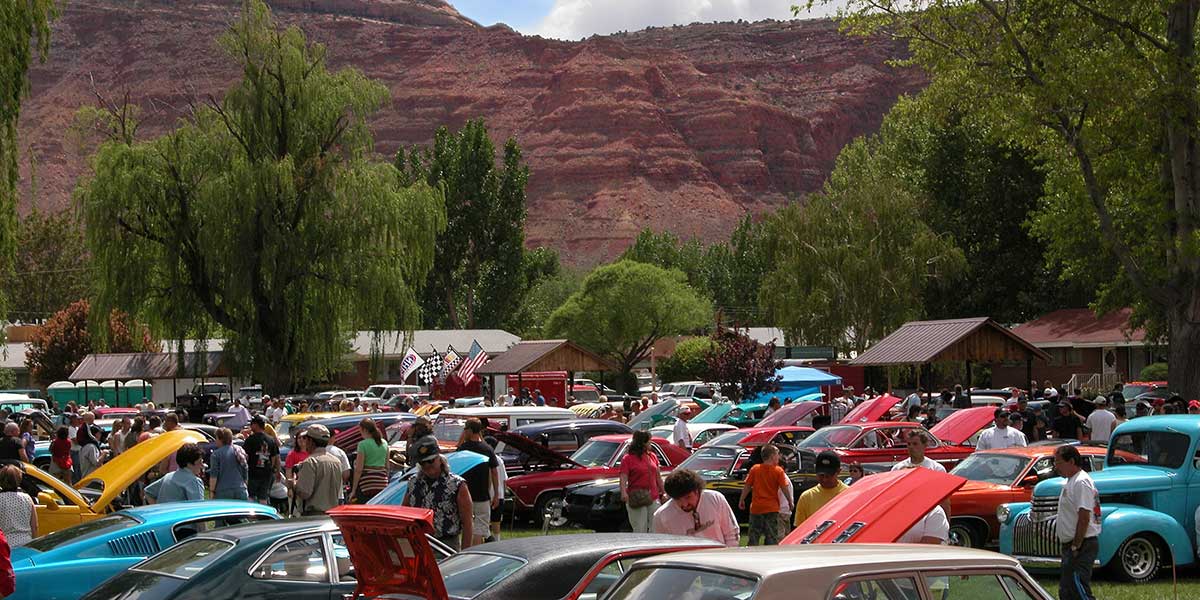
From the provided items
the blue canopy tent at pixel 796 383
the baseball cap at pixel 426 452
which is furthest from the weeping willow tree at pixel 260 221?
the baseball cap at pixel 426 452

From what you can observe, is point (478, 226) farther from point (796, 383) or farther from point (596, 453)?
point (596, 453)

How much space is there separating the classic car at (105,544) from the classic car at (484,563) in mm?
3549

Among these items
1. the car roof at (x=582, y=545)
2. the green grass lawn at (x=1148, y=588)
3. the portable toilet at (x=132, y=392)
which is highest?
the car roof at (x=582, y=545)

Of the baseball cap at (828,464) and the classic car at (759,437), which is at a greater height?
the baseball cap at (828,464)

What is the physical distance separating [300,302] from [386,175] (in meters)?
4.71

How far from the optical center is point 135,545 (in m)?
11.1

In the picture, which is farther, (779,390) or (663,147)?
(663,147)

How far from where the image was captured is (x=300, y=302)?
39.4 metres

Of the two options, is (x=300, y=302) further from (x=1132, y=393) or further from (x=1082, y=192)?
(x=1132, y=393)

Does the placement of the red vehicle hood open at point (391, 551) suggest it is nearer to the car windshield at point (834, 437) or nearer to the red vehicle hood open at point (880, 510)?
the red vehicle hood open at point (880, 510)

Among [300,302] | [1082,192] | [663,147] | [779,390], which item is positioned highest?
[663,147]

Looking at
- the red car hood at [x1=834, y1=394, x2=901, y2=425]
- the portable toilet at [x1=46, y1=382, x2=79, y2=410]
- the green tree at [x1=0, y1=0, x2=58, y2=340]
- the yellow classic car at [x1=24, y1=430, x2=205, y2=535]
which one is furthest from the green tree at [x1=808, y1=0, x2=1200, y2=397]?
the portable toilet at [x1=46, y1=382, x2=79, y2=410]

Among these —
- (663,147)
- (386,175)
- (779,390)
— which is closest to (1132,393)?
(779,390)

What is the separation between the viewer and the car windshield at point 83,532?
36.7ft
